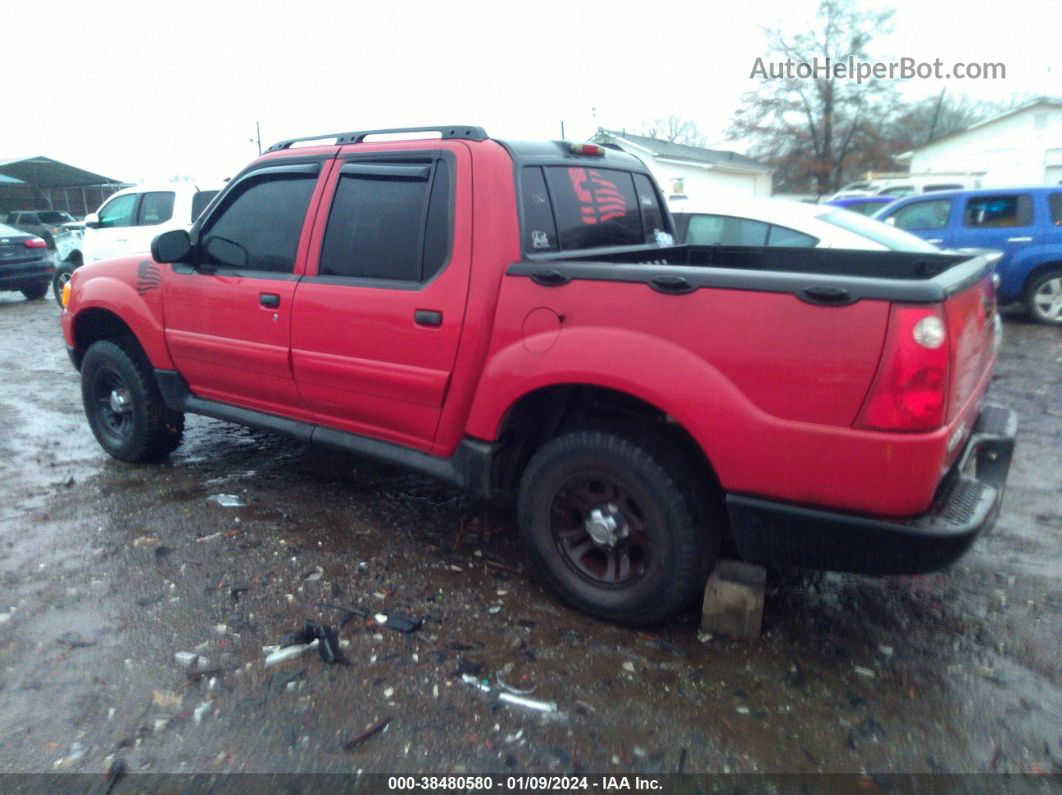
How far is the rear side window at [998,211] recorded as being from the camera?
9.80m

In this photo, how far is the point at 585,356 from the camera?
302cm

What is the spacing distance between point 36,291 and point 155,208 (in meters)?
4.99

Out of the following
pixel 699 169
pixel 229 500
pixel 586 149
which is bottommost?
pixel 229 500

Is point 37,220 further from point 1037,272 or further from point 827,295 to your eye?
point 827,295

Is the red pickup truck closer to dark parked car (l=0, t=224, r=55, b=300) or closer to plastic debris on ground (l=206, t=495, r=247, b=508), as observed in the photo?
plastic debris on ground (l=206, t=495, r=247, b=508)

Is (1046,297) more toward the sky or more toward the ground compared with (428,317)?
more toward the ground

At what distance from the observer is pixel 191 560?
3.87m

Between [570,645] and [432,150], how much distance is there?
2170 millimetres

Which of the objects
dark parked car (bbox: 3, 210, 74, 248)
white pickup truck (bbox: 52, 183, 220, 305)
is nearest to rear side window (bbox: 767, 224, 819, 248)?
white pickup truck (bbox: 52, 183, 220, 305)

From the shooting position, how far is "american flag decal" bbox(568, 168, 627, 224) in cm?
391

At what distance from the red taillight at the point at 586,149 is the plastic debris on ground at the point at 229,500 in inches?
101

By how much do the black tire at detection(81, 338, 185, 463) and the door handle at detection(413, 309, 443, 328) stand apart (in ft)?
7.63

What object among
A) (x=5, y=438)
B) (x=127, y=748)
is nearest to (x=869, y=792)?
(x=127, y=748)

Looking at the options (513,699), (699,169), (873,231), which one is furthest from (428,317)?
(699,169)
